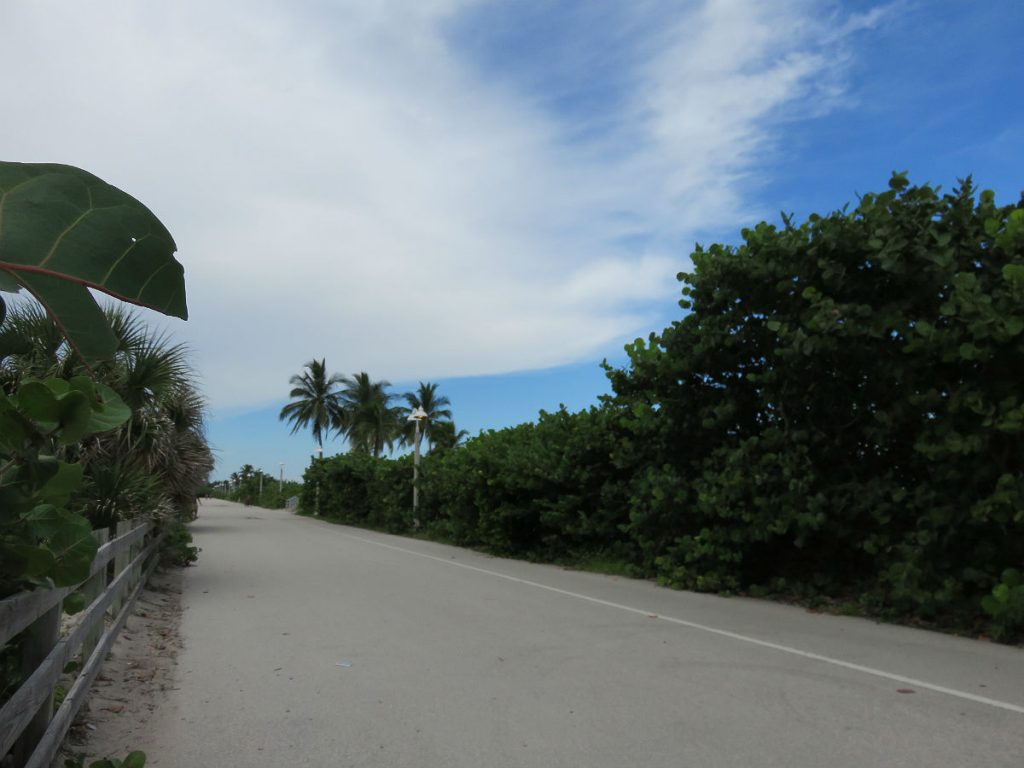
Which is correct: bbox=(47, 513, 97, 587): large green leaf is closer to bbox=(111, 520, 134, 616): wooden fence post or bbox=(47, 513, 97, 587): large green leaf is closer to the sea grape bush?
bbox=(111, 520, 134, 616): wooden fence post

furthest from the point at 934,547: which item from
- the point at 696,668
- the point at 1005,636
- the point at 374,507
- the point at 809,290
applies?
the point at 374,507

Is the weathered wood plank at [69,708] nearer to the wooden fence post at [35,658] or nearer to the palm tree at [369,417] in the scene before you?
the wooden fence post at [35,658]

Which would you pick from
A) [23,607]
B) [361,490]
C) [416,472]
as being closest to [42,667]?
[23,607]

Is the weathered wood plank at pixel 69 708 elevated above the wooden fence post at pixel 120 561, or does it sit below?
below

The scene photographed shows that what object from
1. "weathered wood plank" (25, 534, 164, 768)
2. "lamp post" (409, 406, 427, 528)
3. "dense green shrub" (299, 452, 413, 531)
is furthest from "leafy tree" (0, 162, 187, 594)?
"dense green shrub" (299, 452, 413, 531)

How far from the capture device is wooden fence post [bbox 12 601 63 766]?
139 inches

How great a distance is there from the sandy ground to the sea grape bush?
298 inches

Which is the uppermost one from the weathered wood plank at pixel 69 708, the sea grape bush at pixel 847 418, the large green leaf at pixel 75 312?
the sea grape bush at pixel 847 418

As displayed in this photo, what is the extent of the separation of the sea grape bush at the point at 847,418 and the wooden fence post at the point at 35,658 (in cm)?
856

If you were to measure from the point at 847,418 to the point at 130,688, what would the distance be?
31.7ft

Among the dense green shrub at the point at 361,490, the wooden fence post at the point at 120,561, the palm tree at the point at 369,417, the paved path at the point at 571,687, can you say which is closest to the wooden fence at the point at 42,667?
the paved path at the point at 571,687

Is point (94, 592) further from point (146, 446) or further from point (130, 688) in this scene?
point (146, 446)

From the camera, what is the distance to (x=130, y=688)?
6.17 metres

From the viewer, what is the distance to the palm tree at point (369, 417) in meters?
59.5
